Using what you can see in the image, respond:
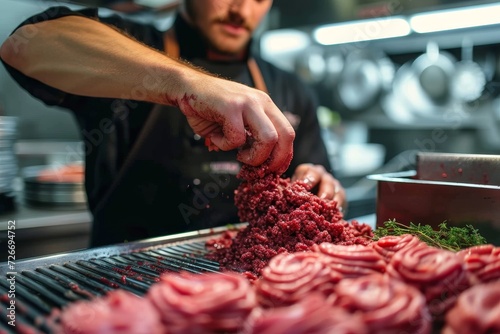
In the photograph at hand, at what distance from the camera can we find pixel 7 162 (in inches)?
143

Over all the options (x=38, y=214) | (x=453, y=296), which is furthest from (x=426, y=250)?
(x=38, y=214)

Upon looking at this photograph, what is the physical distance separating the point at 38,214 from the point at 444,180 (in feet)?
10.0

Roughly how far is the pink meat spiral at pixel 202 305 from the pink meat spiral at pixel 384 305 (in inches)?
10.4

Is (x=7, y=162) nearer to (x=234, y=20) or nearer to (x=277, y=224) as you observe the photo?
(x=234, y=20)

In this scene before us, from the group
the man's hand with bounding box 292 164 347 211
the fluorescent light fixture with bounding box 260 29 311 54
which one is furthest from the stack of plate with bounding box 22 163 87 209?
the fluorescent light fixture with bounding box 260 29 311 54

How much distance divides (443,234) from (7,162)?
10.3ft

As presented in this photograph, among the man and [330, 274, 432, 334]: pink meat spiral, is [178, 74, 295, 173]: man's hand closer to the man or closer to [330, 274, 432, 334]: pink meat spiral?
the man

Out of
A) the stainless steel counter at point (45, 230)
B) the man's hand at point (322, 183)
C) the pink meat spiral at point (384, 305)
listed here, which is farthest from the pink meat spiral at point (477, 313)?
the stainless steel counter at point (45, 230)

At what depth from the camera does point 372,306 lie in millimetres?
1215

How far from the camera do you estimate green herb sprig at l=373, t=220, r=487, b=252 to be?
2.10 metres

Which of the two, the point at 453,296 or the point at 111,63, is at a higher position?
the point at 111,63

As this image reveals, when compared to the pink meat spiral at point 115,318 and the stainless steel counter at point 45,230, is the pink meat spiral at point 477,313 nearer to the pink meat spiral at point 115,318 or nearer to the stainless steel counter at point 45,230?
the pink meat spiral at point 115,318

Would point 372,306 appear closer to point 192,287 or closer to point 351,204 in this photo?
point 192,287

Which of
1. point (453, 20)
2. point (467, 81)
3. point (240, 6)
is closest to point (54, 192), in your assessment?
point (240, 6)
